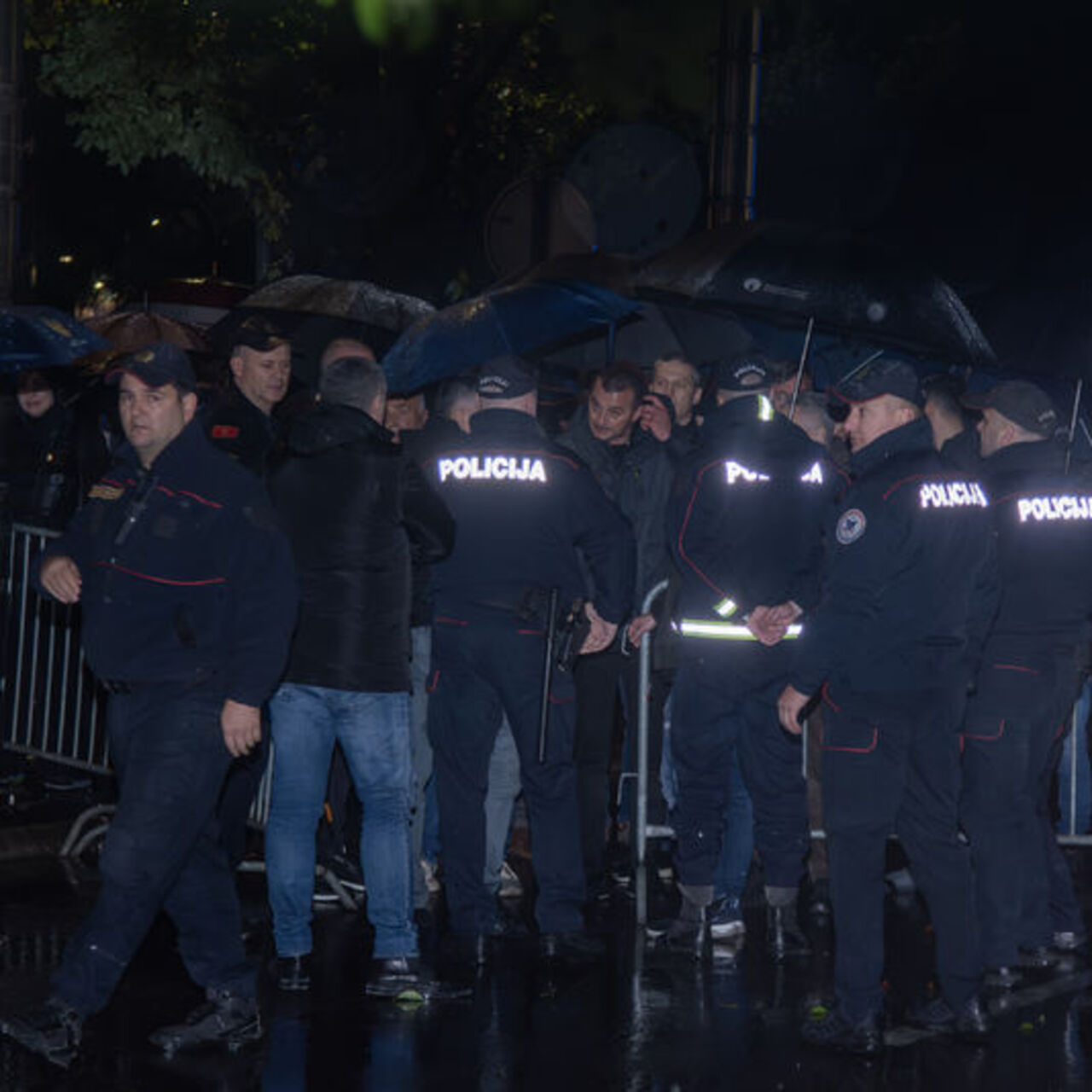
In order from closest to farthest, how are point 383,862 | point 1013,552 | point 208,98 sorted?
point 383,862, point 1013,552, point 208,98

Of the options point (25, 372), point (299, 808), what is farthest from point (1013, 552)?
point (25, 372)

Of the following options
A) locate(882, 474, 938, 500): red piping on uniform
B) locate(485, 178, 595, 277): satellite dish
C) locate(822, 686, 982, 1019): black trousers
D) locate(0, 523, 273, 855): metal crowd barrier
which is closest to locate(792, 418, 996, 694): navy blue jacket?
locate(882, 474, 938, 500): red piping on uniform

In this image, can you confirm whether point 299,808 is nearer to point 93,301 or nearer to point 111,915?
point 111,915

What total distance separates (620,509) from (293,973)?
2.86 m

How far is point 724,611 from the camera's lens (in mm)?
8164

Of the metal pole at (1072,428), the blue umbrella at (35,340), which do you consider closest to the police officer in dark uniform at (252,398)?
the blue umbrella at (35,340)

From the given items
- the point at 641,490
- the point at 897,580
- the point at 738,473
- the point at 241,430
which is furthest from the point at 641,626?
the point at 897,580

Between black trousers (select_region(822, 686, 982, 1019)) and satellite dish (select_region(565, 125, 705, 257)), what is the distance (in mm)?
5770

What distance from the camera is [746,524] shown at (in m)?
8.13

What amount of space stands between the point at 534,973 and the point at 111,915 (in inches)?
83.0

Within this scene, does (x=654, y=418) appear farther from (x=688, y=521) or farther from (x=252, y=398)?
(x=252, y=398)

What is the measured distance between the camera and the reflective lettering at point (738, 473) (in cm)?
809

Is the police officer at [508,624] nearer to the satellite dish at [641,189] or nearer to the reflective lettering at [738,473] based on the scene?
the reflective lettering at [738,473]

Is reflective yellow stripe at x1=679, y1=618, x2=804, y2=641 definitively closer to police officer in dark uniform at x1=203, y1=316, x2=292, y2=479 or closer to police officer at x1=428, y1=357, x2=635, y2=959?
police officer at x1=428, y1=357, x2=635, y2=959
